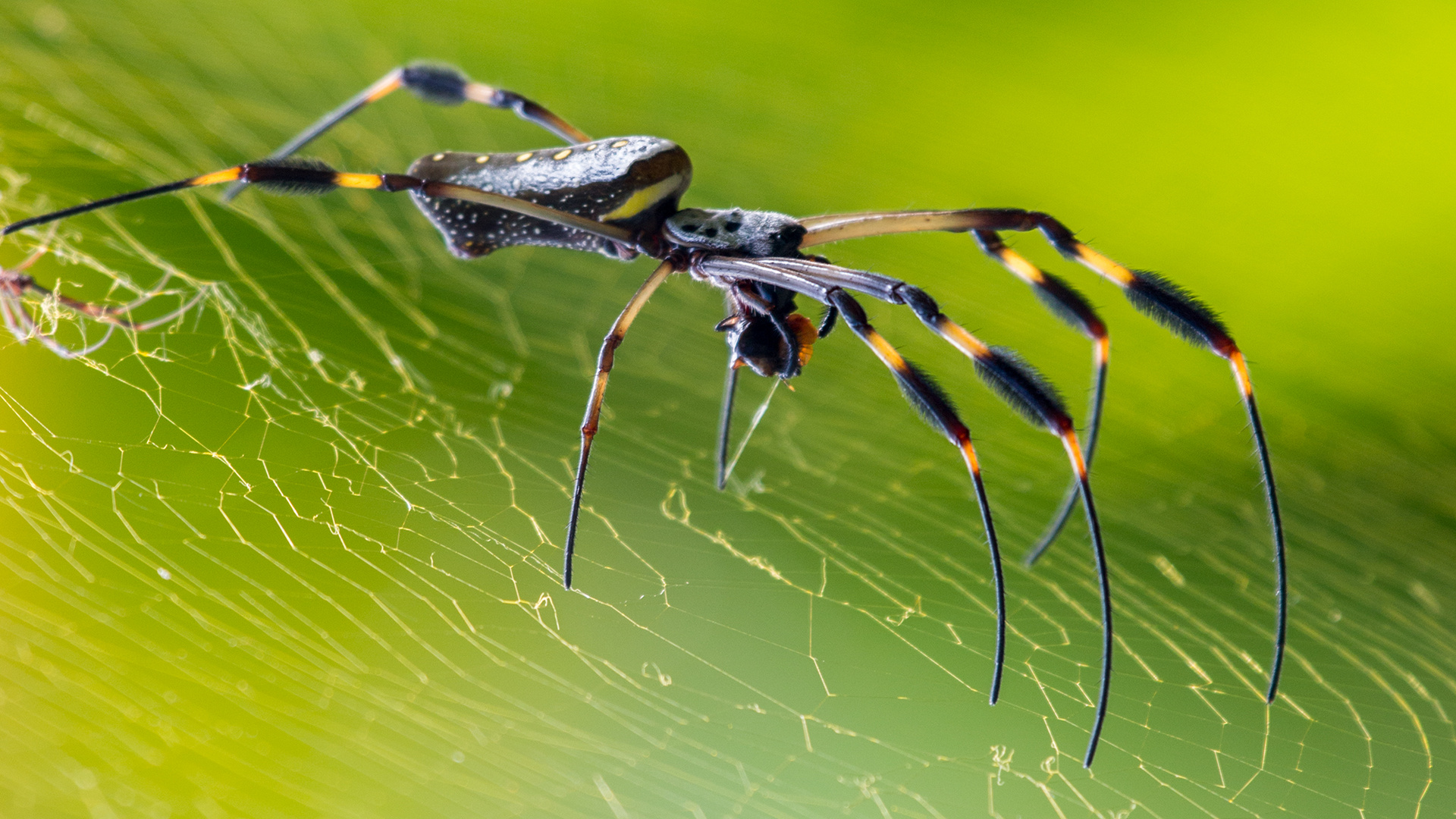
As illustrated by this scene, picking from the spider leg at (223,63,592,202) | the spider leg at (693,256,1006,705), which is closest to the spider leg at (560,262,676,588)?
the spider leg at (693,256,1006,705)

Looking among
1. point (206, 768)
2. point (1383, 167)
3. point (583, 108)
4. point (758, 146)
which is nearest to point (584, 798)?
point (206, 768)

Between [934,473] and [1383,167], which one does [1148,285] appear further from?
[1383,167]

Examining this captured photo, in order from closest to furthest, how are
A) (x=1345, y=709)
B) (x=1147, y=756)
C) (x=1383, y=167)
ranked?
(x=1147, y=756) < (x=1345, y=709) < (x=1383, y=167)

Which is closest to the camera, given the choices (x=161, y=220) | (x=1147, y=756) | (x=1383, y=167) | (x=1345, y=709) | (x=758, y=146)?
(x=1147, y=756)

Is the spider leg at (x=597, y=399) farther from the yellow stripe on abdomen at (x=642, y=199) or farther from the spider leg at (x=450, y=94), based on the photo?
the spider leg at (x=450, y=94)

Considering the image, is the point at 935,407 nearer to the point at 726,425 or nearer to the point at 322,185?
the point at 726,425

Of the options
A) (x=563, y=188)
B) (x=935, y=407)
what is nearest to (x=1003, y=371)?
(x=935, y=407)

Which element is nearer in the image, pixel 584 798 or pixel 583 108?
pixel 584 798

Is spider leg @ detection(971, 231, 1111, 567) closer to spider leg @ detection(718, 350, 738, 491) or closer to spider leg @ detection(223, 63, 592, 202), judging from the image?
spider leg @ detection(718, 350, 738, 491)
